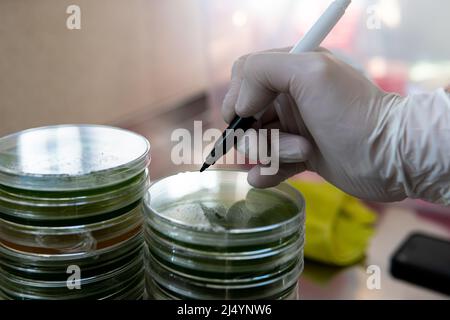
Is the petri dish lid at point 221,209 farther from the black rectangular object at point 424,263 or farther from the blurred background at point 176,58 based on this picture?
the black rectangular object at point 424,263

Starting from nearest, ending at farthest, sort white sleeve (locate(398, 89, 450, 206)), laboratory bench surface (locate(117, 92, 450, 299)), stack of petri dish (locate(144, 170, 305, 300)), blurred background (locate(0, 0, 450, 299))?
1. stack of petri dish (locate(144, 170, 305, 300))
2. white sleeve (locate(398, 89, 450, 206))
3. laboratory bench surface (locate(117, 92, 450, 299))
4. blurred background (locate(0, 0, 450, 299))

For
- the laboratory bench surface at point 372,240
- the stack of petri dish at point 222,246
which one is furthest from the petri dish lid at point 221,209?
the laboratory bench surface at point 372,240

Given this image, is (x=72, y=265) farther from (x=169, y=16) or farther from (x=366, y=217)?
(x=169, y=16)

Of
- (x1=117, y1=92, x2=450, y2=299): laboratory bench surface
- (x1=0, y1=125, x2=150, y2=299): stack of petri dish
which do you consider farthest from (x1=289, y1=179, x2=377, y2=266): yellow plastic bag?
(x1=0, y1=125, x2=150, y2=299): stack of petri dish

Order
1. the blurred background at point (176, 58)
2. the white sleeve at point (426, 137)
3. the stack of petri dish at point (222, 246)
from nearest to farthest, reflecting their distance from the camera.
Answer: the stack of petri dish at point (222, 246)
the white sleeve at point (426, 137)
the blurred background at point (176, 58)

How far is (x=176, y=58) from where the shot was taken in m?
1.70

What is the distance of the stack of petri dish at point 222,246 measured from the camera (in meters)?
0.54

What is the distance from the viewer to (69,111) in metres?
1.30

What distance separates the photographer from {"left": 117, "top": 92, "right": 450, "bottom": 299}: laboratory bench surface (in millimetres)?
993

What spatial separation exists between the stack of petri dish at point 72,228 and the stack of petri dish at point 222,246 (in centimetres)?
4

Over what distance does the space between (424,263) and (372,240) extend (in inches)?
5.8

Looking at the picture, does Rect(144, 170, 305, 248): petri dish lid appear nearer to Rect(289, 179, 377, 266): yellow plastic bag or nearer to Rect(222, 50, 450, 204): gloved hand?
Rect(222, 50, 450, 204): gloved hand

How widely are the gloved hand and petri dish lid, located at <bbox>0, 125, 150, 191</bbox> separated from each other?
0.17m

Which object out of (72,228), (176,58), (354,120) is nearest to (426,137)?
(354,120)
